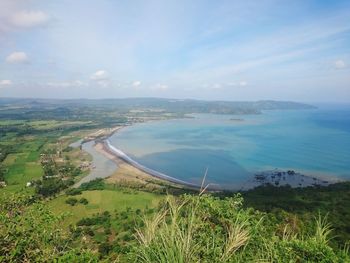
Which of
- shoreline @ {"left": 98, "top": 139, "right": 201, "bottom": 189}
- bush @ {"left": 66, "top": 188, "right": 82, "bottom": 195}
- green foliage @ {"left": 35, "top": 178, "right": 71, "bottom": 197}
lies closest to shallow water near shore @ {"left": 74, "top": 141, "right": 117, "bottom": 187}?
green foliage @ {"left": 35, "top": 178, "right": 71, "bottom": 197}

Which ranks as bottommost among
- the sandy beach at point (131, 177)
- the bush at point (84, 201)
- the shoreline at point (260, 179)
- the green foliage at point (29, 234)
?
the shoreline at point (260, 179)

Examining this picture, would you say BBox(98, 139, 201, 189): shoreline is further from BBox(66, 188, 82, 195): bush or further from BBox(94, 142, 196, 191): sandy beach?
BBox(66, 188, 82, 195): bush

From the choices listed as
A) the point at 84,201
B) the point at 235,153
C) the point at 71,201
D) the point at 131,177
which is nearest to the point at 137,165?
the point at 131,177

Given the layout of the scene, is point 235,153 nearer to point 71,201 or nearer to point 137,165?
point 137,165

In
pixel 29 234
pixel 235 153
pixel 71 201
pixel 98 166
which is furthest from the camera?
pixel 235 153

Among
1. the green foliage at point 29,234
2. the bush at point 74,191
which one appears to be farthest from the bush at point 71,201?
the green foliage at point 29,234

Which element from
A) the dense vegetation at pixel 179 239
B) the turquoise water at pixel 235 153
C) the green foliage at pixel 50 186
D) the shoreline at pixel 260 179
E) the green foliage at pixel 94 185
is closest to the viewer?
the dense vegetation at pixel 179 239

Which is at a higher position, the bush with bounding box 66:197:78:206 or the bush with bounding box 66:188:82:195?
the bush with bounding box 66:197:78:206

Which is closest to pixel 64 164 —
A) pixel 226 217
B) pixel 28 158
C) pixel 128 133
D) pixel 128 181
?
pixel 28 158

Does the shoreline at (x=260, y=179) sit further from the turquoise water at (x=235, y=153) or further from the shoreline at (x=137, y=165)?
the turquoise water at (x=235, y=153)

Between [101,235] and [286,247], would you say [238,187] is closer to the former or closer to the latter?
[101,235]
